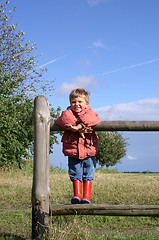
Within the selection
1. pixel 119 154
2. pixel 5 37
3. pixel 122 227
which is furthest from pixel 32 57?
pixel 119 154

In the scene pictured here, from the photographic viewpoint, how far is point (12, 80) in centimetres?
1359

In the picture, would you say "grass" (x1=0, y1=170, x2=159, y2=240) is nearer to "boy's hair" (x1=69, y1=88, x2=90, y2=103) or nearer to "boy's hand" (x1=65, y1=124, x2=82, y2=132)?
"boy's hand" (x1=65, y1=124, x2=82, y2=132)

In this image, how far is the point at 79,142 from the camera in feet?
12.9

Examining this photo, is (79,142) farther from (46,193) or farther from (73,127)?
(46,193)

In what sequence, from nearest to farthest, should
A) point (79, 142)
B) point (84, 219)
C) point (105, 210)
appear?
point (105, 210)
point (79, 142)
point (84, 219)

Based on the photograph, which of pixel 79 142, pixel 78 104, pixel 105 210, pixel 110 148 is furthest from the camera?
pixel 110 148

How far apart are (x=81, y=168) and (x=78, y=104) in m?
0.91

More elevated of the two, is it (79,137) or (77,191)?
(79,137)

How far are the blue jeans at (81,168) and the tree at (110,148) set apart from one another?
1944 cm

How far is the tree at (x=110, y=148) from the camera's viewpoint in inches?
944

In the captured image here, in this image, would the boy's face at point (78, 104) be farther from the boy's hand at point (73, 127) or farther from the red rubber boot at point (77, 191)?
the red rubber boot at point (77, 191)

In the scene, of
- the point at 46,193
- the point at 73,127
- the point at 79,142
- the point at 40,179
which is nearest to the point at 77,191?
the point at 46,193

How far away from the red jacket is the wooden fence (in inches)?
5.8

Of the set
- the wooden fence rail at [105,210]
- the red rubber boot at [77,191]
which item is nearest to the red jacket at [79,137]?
the red rubber boot at [77,191]
